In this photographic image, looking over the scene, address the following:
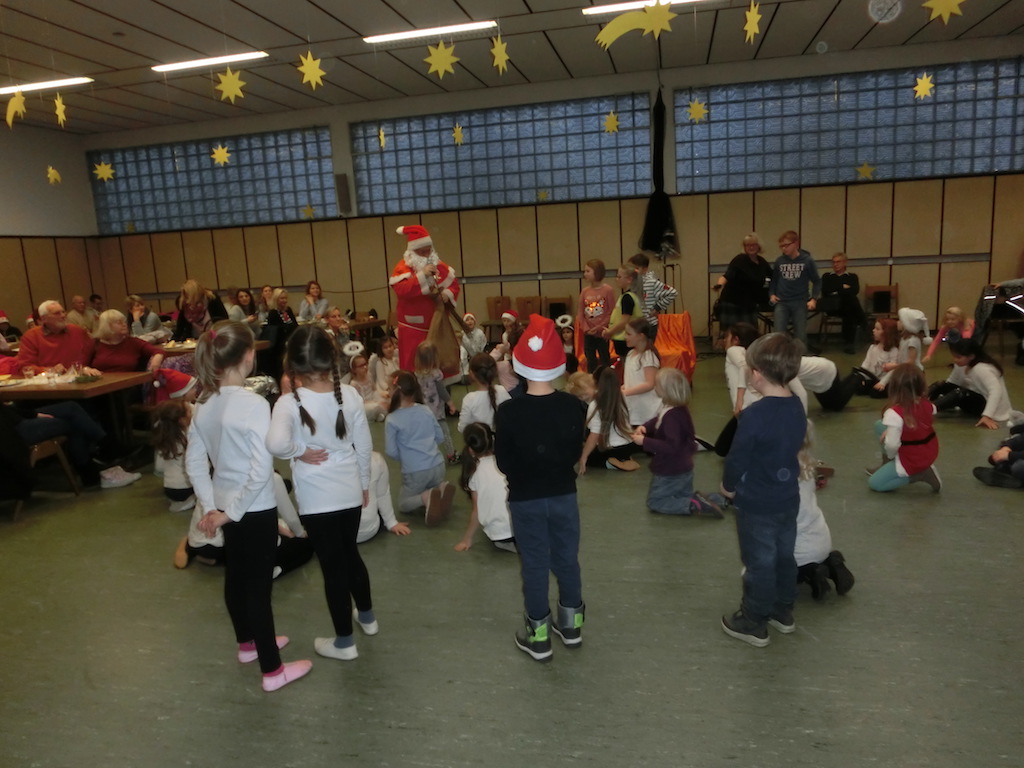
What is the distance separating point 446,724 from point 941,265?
35.3 ft

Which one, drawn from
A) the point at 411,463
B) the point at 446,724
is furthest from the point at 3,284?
the point at 446,724

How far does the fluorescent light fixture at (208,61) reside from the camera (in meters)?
8.12

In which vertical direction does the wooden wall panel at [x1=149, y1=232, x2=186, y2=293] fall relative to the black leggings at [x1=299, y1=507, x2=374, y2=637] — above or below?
above

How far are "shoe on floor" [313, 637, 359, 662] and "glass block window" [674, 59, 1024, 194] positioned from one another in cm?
936

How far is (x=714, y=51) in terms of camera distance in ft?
30.8

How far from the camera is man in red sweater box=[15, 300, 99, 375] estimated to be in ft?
19.2

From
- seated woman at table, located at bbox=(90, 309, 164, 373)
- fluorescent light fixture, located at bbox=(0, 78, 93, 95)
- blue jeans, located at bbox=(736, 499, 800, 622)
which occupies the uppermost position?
fluorescent light fixture, located at bbox=(0, 78, 93, 95)

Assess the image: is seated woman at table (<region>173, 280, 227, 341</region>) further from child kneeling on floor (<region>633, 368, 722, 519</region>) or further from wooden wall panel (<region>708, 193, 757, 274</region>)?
wooden wall panel (<region>708, 193, 757, 274</region>)

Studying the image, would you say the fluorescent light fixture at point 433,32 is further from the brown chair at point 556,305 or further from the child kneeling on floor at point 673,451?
the child kneeling on floor at point 673,451

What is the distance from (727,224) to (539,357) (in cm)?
923

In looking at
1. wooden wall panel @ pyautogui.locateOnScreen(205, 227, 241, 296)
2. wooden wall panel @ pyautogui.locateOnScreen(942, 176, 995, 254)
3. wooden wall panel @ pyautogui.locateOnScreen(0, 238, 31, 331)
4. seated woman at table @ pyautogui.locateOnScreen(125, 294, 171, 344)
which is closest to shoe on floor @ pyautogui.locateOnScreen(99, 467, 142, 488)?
seated woman at table @ pyautogui.locateOnScreen(125, 294, 171, 344)

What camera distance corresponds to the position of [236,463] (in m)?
2.26

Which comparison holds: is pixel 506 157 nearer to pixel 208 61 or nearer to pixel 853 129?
pixel 208 61

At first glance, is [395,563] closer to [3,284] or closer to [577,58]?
[577,58]
